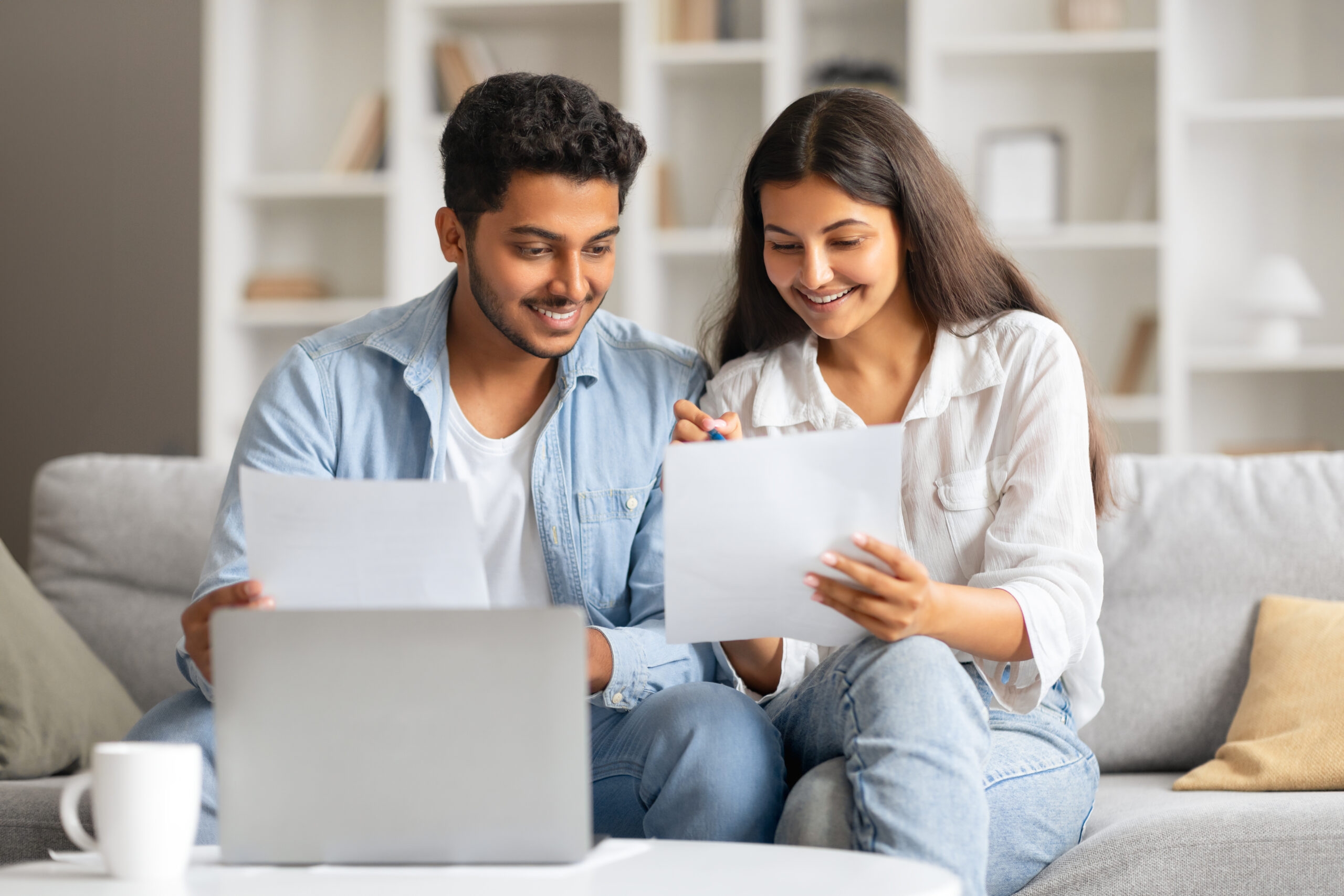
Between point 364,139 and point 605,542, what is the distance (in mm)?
2227

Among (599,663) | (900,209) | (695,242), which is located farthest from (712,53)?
(599,663)

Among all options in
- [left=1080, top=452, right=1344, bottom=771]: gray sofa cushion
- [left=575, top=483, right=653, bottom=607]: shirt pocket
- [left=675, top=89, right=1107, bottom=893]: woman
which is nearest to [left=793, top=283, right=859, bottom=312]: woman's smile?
[left=675, top=89, right=1107, bottom=893]: woman

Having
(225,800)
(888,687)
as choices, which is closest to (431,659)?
(225,800)

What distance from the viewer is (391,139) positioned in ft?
10.9

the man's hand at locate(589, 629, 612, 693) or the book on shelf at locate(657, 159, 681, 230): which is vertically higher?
the book on shelf at locate(657, 159, 681, 230)

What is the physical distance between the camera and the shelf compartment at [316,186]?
333 centimetres

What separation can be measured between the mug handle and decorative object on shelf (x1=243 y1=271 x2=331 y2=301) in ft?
8.67

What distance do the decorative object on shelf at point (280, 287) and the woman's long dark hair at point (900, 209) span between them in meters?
2.13

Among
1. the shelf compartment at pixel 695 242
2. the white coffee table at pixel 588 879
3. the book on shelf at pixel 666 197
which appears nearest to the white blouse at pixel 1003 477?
the white coffee table at pixel 588 879

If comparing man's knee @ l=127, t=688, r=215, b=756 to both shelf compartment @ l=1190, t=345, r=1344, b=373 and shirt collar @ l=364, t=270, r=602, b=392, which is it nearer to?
shirt collar @ l=364, t=270, r=602, b=392

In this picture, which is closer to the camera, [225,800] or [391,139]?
[225,800]

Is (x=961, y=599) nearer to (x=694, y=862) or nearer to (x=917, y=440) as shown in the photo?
(x=917, y=440)

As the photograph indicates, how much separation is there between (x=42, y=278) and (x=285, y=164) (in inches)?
28.2

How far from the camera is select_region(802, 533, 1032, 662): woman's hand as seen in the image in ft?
3.48
